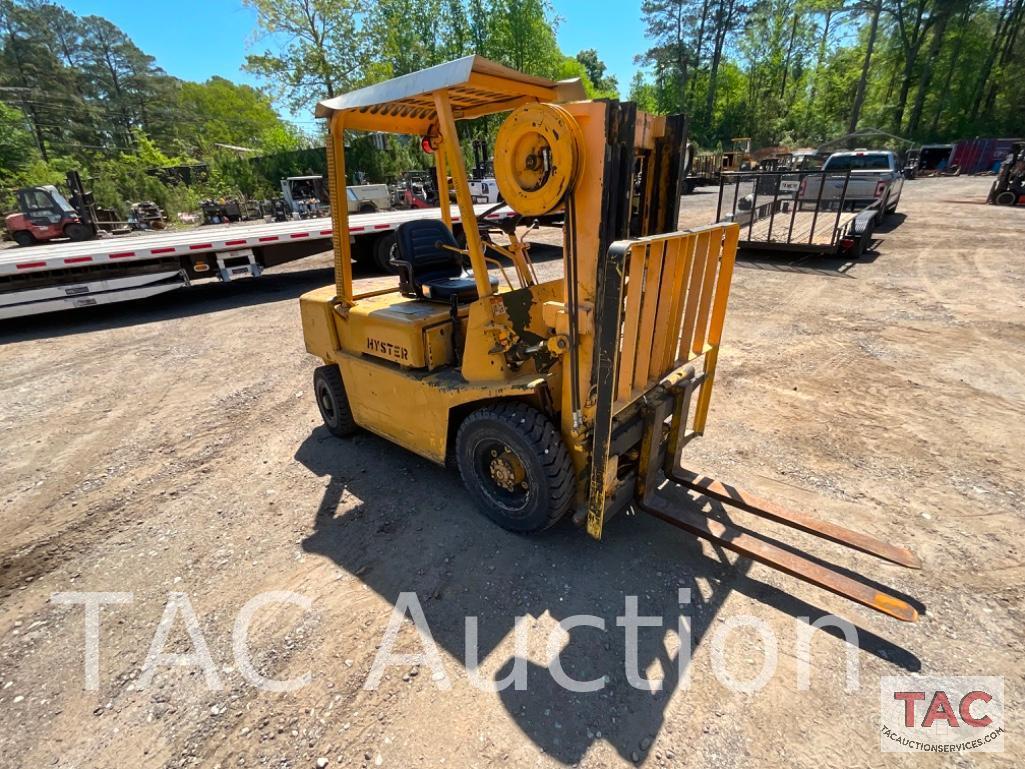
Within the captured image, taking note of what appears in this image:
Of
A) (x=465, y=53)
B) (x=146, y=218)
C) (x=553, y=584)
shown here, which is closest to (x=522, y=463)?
(x=553, y=584)

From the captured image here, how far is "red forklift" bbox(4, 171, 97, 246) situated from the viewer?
18047 mm

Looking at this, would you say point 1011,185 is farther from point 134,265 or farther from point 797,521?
point 134,265

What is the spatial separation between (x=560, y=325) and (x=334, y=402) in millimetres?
2595

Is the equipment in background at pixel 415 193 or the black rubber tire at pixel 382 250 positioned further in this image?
the equipment in background at pixel 415 193

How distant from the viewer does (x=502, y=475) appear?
3.13 metres

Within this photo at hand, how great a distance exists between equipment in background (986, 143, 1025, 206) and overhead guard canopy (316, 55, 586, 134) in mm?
22404

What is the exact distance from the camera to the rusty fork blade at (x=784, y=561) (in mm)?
2369

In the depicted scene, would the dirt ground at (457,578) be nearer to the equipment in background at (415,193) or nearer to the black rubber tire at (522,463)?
the black rubber tire at (522,463)

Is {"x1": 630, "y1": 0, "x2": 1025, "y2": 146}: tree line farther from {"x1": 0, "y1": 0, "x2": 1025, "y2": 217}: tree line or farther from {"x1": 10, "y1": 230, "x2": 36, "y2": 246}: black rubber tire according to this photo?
{"x1": 10, "y1": 230, "x2": 36, "y2": 246}: black rubber tire

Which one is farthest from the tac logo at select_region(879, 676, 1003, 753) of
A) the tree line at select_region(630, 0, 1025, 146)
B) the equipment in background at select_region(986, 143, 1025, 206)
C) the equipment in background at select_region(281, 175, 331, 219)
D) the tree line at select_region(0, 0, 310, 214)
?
the tree line at select_region(630, 0, 1025, 146)

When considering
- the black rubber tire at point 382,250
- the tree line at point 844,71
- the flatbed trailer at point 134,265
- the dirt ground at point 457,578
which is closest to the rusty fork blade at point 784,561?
the dirt ground at point 457,578

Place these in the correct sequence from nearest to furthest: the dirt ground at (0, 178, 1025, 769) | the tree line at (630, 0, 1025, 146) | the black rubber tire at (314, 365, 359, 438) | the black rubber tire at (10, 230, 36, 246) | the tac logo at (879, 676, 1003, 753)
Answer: the tac logo at (879, 676, 1003, 753) < the dirt ground at (0, 178, 1025, 769) < the black rubber tire at (314, 365, 359, 438) < the black rubber tire at (10, 230, 36, 246) < the tree line at (630, 0, 1025, 146)

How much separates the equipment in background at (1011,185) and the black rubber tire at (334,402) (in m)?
23.5

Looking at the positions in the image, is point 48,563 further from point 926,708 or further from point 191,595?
point 926,708
